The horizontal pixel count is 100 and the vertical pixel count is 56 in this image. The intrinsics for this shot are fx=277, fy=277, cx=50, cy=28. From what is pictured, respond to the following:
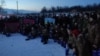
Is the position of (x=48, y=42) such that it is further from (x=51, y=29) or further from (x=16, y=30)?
(x=16, y=30)

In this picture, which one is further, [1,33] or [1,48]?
[1,33]

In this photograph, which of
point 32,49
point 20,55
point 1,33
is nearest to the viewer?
point 20,55

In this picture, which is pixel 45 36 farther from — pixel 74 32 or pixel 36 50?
pixel 74 32

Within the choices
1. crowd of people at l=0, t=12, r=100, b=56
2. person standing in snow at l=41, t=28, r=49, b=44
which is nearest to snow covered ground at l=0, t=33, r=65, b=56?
person standing in snow at l=41, t=28, r=49, b=44

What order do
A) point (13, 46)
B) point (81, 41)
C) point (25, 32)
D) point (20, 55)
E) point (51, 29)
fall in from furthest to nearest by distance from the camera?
point (25, 32) < point (51, 29) < point (13, 46) < point (20, 55) < point (81, 41)

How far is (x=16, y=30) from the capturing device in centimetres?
2548

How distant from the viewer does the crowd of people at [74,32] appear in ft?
29.0

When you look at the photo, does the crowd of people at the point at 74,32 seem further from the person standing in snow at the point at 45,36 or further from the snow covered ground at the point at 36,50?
the snow covered ground at the point at 36,50

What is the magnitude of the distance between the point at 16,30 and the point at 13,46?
342 inches

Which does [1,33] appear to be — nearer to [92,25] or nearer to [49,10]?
[92,25]

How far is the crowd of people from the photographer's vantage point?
348 inches

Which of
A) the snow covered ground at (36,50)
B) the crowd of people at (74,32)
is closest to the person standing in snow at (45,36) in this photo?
the crowd of people at (74,32)

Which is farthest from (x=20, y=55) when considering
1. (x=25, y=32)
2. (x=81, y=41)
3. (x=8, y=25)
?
(x=8, y=25)

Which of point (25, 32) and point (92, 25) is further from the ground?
point (92, 25)
